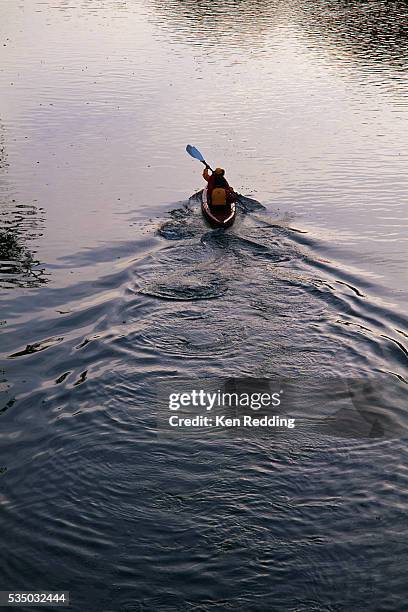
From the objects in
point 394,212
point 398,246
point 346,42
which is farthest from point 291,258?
point 346,42

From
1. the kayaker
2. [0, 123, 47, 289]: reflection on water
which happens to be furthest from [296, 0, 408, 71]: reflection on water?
[0, 123, 47, 289]: reflection on water

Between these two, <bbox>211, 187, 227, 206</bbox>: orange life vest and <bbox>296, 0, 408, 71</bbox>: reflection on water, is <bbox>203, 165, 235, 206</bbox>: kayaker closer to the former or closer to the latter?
<bbox>211, 187, 227, 206</bbox>: orange life vest

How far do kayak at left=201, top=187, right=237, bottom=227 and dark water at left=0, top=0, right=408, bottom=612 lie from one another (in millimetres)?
387

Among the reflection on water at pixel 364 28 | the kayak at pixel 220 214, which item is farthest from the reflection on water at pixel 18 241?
the reflection on water at pixel 364 28

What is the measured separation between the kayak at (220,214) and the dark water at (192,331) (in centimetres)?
39

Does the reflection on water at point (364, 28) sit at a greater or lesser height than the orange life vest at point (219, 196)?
greater

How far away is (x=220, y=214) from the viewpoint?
2250 cm

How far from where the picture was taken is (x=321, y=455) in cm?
1188

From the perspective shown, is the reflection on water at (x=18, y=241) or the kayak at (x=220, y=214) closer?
the reflection on water at (x=18, y=241)

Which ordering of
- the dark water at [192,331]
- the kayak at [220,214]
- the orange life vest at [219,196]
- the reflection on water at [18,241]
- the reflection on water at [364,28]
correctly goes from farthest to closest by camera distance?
the reflection on water at [364,28]
the orange life vest at [219,196]
the kayak at [220,214]
the reflection on water at [18,241]
the dark water at [192,331]

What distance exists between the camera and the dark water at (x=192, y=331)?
32.3 ft

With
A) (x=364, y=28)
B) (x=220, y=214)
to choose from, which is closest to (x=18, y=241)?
(x=220, y=214)

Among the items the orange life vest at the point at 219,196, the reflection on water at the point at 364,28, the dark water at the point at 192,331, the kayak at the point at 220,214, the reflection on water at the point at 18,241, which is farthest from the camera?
the reflection on water at the point at 364,28

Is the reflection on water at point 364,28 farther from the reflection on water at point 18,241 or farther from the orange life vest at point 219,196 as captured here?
the reflection on water at point 18,241
